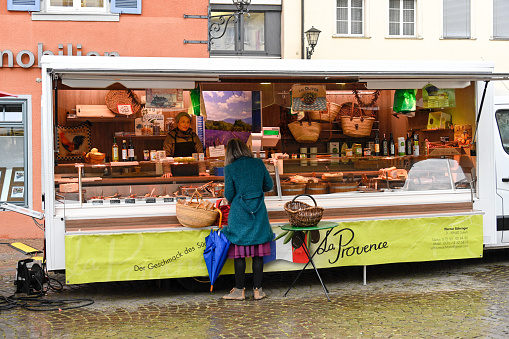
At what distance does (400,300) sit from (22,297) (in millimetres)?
4060

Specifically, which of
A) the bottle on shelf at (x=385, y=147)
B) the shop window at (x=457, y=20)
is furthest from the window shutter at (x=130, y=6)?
the shop window at (x=457, y=20)

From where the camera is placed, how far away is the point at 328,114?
1116cm

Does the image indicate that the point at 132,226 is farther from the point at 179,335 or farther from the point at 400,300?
the point at 400,300

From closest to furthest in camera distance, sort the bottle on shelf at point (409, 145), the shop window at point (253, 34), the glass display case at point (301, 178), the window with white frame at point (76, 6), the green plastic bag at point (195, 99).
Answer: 1. the glass display case at point (301, 178)
2. the green plastic bag at point (195, 99)
3. the bottle on shelf at point (409, 145)
4. the window with white frame at point (76, 6)
5. the shop window at point (253, 34)

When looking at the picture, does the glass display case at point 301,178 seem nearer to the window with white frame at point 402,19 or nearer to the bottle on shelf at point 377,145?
the bottle on shelf at point 377,145

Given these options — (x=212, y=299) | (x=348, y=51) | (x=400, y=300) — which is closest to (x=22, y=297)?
(x=212, y=299)

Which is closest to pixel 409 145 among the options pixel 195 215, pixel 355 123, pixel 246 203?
pixel 355 123

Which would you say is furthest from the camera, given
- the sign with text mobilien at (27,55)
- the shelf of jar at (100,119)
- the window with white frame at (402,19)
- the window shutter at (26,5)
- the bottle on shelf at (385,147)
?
the window with white frame at (402,19)

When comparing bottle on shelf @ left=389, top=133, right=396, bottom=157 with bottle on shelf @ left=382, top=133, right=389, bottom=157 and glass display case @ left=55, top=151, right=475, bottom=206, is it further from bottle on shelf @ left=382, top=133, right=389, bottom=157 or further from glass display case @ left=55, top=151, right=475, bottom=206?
glass display case @ left=55, top=151, right=475, bottom=206

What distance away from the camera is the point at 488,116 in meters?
8.33

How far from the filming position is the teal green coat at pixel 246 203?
6.91 m

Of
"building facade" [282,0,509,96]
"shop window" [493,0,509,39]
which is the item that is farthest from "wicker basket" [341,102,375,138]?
"shop window" [493,0,509,39]

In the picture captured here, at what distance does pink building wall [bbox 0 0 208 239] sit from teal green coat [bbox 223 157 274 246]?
5998 mm

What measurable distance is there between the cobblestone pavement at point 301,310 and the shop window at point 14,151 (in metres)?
3.79
